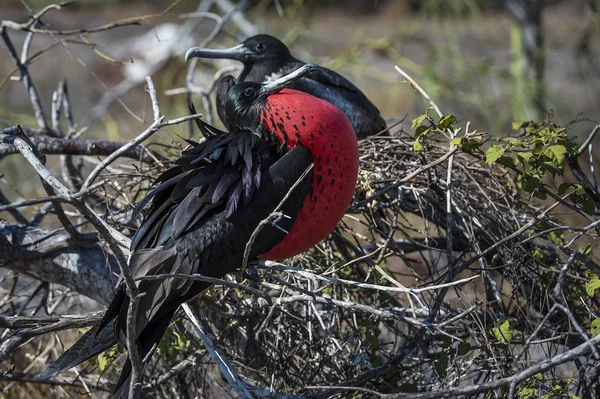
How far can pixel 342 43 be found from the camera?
493 inches

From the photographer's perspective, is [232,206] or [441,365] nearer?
[232,206]

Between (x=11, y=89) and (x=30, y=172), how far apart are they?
5.33 metres

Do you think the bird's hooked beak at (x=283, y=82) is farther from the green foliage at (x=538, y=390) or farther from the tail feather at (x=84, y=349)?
the green foliage at (x=538, y=390)

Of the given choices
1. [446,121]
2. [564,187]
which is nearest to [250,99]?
[446,121]

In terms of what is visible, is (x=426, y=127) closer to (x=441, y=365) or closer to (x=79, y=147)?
(x=441, y=365)

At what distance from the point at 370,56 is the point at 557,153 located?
867cm

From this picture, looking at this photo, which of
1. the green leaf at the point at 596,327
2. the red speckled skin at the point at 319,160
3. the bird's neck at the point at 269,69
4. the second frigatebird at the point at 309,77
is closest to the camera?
the green leaf at the point at 596,327

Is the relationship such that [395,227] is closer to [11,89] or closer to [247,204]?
[247,204]

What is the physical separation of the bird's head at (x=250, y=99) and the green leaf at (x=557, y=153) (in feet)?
2.32

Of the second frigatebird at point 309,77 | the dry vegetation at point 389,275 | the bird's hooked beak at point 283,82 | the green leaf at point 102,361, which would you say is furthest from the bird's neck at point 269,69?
the green leaf at point 102,361

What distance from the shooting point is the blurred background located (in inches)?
192

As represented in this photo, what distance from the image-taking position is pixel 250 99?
84.0 inches

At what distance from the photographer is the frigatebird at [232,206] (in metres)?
1.86

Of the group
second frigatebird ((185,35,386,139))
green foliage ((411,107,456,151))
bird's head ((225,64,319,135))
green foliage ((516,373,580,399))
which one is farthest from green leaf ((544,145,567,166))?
second frigatebird ((185,35,386,139))
